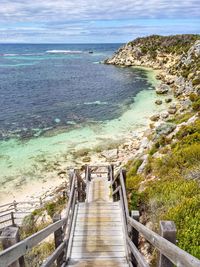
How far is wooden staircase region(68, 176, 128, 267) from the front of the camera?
590cm

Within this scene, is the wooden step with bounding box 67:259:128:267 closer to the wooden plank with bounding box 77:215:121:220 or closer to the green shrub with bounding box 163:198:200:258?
the green shrub with bounding box 163:198:200:258

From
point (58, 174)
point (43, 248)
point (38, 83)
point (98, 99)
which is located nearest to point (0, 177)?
point (58, 174)

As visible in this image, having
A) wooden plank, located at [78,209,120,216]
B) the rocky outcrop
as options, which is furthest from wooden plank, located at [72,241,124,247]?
the rocky outcrop

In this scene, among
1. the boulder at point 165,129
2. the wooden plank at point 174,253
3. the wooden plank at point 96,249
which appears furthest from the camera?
the boulder at point 165,129

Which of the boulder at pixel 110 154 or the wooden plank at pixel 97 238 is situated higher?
the boulder at pixel 110 154

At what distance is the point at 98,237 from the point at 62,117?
87.9 ft

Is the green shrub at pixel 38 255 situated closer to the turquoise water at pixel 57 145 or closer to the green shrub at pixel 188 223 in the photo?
the green shrub at pixel 188 223

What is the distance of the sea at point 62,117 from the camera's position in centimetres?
2252

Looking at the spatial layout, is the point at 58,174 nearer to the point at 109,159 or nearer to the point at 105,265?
the point at 109,159

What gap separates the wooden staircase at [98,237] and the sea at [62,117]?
463 inches

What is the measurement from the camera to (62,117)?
33000mm

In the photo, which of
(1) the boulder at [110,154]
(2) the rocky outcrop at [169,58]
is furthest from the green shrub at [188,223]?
(2) the rocky outcrop at [169,58]

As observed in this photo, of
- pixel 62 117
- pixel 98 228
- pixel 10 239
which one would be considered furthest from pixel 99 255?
pixel 62 117

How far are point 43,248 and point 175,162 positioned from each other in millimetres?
5693
